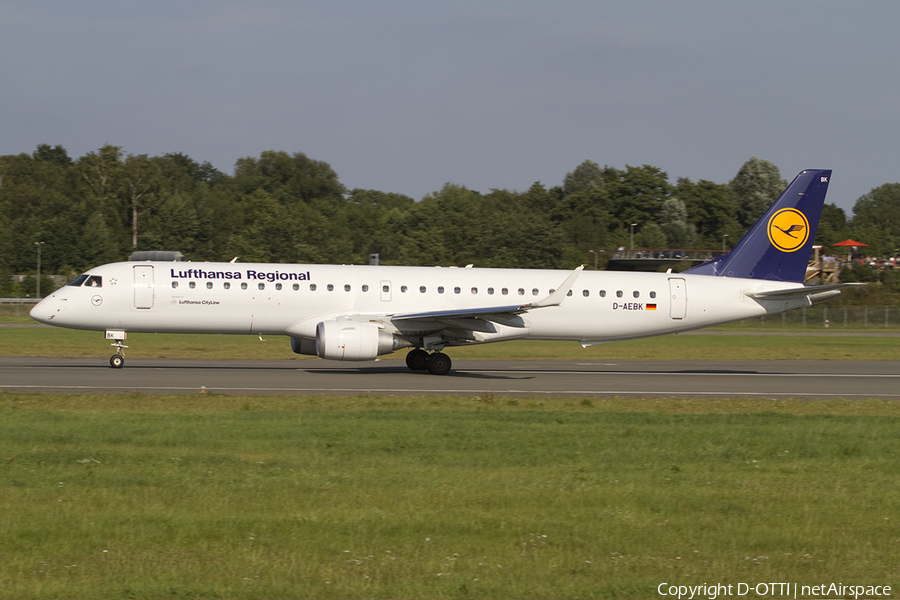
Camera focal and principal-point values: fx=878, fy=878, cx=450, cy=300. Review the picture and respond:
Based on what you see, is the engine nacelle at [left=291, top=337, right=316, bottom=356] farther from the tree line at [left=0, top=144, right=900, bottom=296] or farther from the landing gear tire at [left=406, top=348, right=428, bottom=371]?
the tree line at [left=0, top=144, right=900, bottom=296]

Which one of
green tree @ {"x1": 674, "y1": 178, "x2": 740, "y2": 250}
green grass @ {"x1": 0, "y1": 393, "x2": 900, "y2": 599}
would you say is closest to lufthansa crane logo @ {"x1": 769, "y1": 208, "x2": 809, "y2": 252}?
green grass @ {"x1": 0, "y1": 393, "x2": 900, "y2": 599}

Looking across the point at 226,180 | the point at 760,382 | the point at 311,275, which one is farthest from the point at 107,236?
the point at 760,382

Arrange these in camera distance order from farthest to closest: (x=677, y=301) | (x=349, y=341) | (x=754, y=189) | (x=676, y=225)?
(x=754, y=189)
(x=676, y=225)
(x=677, y=301)
(x=349, y=341)

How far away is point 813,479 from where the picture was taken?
37.0ft

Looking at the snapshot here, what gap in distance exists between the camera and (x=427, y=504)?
945cm

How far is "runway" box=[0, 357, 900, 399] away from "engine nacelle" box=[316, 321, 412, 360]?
715mm

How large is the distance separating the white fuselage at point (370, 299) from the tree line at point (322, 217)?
54.8 m

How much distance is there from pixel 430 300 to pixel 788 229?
12.2 meters

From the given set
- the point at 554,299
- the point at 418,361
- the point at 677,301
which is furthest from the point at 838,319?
the point at 418,361

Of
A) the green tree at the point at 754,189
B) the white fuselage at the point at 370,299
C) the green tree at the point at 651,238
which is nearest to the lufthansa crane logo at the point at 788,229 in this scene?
the white fuselage at the point at 370,299

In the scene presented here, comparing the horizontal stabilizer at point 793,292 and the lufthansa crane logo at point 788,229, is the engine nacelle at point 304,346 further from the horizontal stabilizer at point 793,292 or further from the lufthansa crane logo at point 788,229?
the lufthansa crane logo at point 788,229

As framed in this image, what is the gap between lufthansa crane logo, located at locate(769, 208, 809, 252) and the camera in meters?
28.6

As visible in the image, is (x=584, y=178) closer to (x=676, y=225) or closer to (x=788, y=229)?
(x=676, y=225)

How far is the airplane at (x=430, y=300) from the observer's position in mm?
24328
